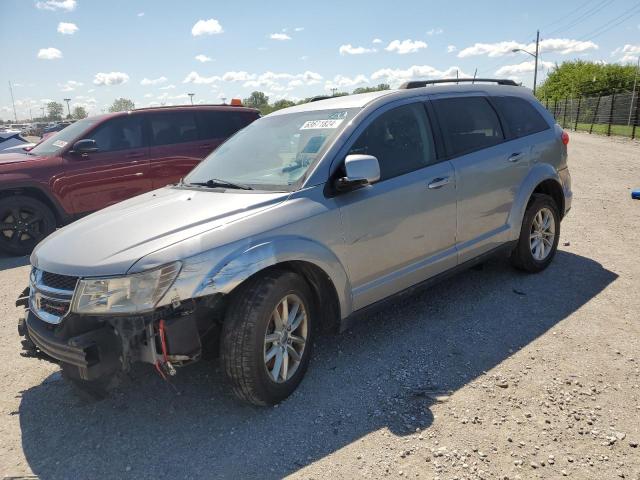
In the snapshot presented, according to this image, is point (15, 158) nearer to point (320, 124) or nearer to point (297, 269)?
point (320, 124)

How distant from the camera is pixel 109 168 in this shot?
24.4 feet

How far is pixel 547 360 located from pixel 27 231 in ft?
22.5

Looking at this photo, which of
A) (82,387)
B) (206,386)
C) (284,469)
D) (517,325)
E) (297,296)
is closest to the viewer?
(284,469)

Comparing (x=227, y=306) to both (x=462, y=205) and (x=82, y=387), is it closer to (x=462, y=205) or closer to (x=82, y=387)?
(x=82, y=387)

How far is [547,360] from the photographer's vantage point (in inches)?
133

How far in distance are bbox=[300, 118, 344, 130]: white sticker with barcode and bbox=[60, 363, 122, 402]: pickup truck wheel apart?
2085mm

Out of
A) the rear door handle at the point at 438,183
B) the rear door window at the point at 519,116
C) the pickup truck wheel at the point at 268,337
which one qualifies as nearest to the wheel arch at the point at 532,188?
the rear door window at the point at 519,116

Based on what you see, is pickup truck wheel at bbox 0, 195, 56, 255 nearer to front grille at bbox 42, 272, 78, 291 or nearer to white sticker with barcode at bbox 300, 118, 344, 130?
front grille at bbox 42, 272, 78, 291

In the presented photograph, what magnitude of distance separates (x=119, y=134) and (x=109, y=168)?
23.0 inches

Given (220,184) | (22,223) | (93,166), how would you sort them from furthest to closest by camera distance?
(93,166)
(22,223)
(220,184)

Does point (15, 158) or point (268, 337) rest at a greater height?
point (15, 158)

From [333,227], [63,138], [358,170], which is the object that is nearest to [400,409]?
[333,227]

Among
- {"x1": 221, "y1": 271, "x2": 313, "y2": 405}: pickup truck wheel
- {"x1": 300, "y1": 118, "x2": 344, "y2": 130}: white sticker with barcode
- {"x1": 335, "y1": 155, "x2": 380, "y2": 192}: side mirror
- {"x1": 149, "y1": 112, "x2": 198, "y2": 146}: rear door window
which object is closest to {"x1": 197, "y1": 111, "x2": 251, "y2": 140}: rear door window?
{"x1": 149, "y1": 112, "x2": 198, "y2": 146}: rear door window

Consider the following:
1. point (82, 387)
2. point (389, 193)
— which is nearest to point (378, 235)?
point (389, 193)
